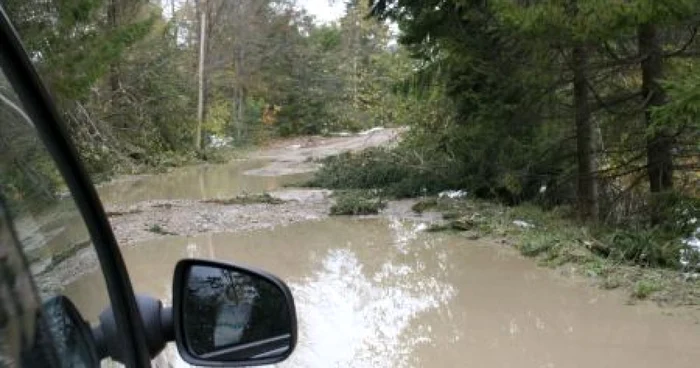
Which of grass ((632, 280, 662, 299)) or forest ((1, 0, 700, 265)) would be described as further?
forest ((1, 0, 700, 265))

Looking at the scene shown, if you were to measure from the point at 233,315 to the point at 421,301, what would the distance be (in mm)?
6127

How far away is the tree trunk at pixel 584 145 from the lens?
1016 centimetres

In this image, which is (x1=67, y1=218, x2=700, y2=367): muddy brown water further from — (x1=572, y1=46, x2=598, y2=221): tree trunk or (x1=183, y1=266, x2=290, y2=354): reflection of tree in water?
(x1=183, y1=266, x2=290, y2=354): reflection of tree in water

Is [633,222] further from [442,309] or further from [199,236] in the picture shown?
[199,236]

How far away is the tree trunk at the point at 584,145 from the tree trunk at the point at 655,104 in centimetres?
78

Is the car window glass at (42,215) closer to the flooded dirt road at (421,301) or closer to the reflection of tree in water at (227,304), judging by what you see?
the flooded dirt road at (421,301)

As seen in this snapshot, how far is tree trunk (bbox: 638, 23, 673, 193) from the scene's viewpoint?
919 centimetres

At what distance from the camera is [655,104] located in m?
9.17

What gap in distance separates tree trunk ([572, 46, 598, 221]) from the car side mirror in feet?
29.2

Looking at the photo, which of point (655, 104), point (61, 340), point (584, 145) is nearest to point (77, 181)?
point (61, 340)

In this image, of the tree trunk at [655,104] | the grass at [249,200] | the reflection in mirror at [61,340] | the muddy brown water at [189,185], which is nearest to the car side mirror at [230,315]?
the reflection in mirror at [61,340]

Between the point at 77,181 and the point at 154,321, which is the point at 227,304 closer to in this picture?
the point at 154,321

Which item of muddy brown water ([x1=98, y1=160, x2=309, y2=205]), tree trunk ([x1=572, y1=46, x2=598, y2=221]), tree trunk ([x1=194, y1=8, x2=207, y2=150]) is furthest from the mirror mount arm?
tree trunk ([x1=194, y1=8, x2=207, y2=150])

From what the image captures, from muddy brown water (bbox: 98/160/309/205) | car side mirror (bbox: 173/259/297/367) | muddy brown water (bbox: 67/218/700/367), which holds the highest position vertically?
car side mirror (bbox: 173/259/297/367)
